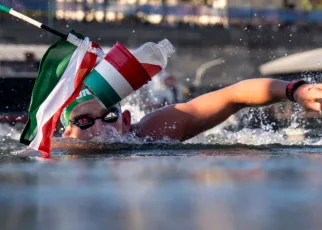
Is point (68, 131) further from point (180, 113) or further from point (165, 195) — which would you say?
point (165, 195)

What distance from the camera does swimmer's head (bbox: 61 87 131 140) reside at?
351 cm

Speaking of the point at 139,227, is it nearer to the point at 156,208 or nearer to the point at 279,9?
the point at 156,208

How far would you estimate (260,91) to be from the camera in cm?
348

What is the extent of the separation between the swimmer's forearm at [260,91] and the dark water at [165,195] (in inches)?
58.6

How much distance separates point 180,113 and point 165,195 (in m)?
2.61

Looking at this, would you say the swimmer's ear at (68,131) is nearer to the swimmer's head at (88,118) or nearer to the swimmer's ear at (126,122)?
the swimmer's head at (88,118)

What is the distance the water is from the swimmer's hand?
840mm

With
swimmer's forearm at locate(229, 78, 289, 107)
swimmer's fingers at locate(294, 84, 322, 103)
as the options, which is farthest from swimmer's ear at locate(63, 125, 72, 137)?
swimmer's fingers at locate(294, 84, 322, 103)

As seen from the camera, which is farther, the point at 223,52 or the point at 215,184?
the point at 223,52

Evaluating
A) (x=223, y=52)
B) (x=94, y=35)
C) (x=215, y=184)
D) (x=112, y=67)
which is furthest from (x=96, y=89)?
(x=223, y=52)

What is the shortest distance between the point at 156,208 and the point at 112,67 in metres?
1.74

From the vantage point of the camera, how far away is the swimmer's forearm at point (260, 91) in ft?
11.1

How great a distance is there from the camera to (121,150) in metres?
2.79

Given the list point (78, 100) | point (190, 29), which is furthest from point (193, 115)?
point (190, 29)
